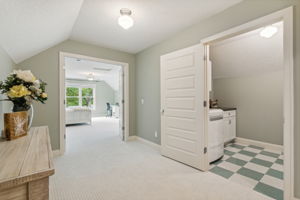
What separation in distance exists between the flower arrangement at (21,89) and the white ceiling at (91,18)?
1.74 feet

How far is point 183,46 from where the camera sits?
263 centimetres

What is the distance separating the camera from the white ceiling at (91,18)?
56.8 inches

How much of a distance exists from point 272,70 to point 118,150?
157 inches

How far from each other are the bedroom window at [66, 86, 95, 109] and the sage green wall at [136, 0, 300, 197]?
6474mm

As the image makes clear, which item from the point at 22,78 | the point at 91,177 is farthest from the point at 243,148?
the point at 22,78

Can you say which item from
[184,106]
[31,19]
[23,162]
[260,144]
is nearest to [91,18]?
[31,19]

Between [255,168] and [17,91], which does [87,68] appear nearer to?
[17,91]

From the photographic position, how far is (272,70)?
3.19 metres

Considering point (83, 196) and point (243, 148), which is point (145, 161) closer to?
point (83, 196)

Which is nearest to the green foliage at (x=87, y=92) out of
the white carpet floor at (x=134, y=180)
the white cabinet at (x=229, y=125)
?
the white carpet floor at (x=134, y=180)

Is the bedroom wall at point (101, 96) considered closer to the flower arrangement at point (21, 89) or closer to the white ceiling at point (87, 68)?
the white ceiling at point (87, 68)

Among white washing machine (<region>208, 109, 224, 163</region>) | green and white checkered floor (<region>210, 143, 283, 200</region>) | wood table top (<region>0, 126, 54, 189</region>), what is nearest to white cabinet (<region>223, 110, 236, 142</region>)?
green and white checkered floor (<region>210, 143, 283, 200</region>)

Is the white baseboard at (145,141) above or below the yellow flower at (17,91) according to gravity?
below

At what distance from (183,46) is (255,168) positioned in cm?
245
